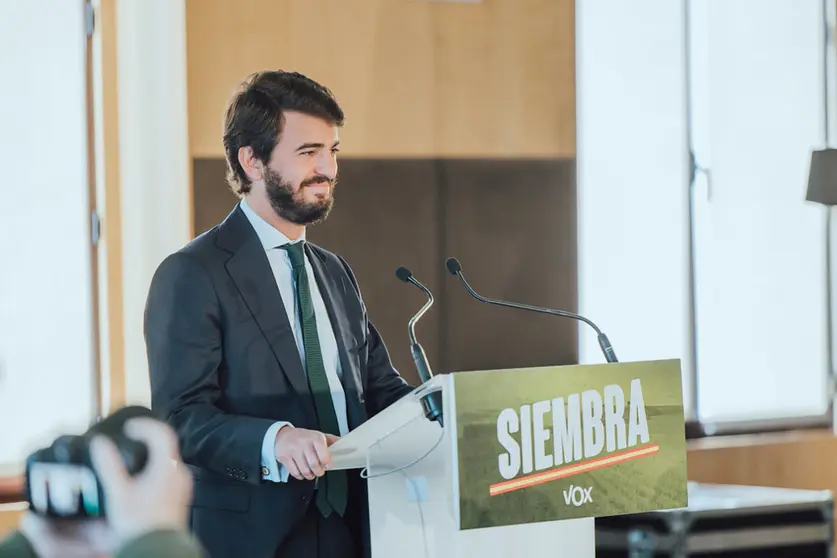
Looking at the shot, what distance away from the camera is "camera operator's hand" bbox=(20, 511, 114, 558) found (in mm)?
772

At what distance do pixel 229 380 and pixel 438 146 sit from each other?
1.79m

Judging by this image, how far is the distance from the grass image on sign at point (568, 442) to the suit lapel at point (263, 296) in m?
0.56

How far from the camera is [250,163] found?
8.02ft

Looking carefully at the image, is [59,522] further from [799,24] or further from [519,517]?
[799,24]

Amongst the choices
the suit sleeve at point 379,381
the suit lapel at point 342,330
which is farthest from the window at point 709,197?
the suit lapel at point 342,330

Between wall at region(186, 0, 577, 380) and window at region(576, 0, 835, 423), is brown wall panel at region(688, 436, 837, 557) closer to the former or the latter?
window at region(576, 0, 835, 423)

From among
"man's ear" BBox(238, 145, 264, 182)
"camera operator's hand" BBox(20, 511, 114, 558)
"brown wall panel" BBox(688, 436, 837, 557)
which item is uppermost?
"man's ear" BBox(238, 145, 264, 182)

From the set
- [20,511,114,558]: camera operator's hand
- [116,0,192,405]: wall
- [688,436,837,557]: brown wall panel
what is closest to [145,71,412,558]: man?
[116,0,192,405]: wall

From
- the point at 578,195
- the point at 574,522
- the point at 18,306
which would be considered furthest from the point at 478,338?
the point at 574,522

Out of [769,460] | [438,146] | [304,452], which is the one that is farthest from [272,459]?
[769,460]

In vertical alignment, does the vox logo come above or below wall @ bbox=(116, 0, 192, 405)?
below

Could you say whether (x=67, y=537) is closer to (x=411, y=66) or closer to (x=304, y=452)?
(x=304, y=452)

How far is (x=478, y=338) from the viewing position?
381 cm

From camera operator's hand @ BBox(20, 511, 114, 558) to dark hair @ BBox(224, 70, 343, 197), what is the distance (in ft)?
5.58
